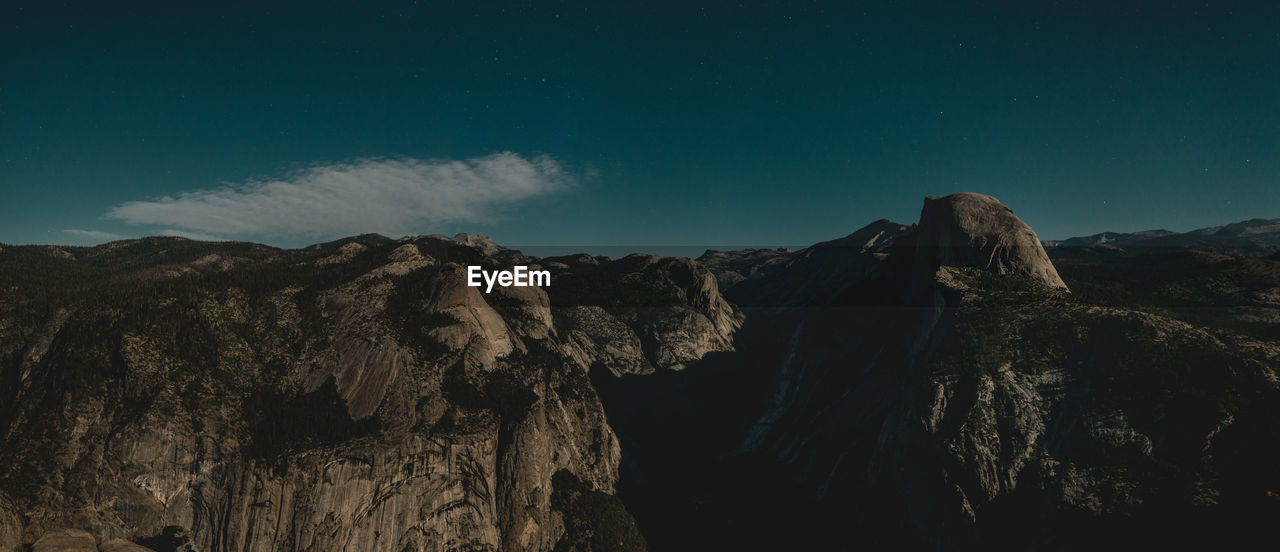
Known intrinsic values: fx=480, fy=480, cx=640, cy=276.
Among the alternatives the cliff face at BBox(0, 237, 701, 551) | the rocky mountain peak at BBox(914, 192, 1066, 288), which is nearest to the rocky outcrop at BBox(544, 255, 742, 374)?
the cliff face at BBox(0, 237, 701, 551)

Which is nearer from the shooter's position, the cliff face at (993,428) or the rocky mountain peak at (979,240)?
the cliff face at (993,428)

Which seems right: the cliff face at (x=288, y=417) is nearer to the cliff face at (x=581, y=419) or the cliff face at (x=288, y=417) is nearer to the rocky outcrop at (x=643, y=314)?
the cliff face at (x=581, y=419)

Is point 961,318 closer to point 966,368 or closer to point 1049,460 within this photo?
point 966,368

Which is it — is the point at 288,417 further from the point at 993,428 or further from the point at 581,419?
the point at 993,428

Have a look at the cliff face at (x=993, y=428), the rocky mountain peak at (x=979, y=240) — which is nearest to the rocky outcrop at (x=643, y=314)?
the cliff face at (x=993, y=428)

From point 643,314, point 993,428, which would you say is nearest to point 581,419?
point 643,314

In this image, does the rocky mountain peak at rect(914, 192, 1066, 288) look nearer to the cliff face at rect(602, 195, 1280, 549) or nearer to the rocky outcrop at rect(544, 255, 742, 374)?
the cliff face at rect(602, 195, 1280, 549)

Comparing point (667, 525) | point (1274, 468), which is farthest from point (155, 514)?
point (1274, 468)
